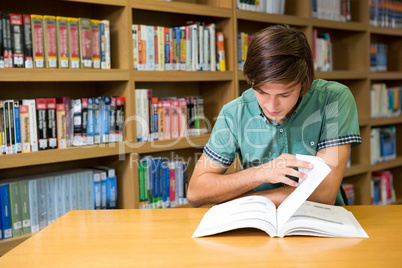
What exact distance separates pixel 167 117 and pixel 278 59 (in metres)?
1.25

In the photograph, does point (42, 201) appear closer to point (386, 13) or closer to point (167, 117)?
point (167, 117)

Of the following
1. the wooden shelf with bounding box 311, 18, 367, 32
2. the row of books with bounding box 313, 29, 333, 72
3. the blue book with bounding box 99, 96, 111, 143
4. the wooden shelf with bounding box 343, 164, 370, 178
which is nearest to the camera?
→ the blue book with bounding box 99, 96, 111, 143

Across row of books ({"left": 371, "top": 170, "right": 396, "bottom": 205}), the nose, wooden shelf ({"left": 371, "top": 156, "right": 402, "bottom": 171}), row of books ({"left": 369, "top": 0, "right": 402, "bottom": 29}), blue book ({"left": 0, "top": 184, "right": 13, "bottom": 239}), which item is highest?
row of books ({"left": 369, "top": 0, "right": 402, "bottom": 29})

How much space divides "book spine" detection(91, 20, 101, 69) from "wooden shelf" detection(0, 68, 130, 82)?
0.06m

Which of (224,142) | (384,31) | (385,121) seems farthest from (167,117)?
(384,31)

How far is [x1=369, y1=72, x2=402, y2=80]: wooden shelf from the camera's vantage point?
11.6ft

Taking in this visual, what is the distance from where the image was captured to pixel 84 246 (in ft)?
3.58

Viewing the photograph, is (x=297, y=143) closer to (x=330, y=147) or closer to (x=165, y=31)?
(x=330, y=147)

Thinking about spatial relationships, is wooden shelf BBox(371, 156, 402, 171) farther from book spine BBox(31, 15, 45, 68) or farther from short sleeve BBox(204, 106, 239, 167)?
book spine BBox(31, 15, 45, 68)

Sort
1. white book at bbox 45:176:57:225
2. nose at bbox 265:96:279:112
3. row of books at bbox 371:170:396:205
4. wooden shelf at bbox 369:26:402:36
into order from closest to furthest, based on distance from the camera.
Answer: nose at bbox 265:96:279:112 → white book at bbox 45:176:57:225 → wooden shelf at bbox 369:26:402:36 → row of books at bbox 371:170:396:205

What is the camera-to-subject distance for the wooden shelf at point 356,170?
3.35 metres

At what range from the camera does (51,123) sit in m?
2.04

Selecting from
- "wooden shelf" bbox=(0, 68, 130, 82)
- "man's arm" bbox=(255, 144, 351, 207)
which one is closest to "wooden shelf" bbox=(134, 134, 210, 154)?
"wooden shelf" bbox=(0, 68, 130, 82)

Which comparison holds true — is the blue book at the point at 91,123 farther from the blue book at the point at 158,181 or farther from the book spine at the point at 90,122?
the blue book at the point at 158,181
